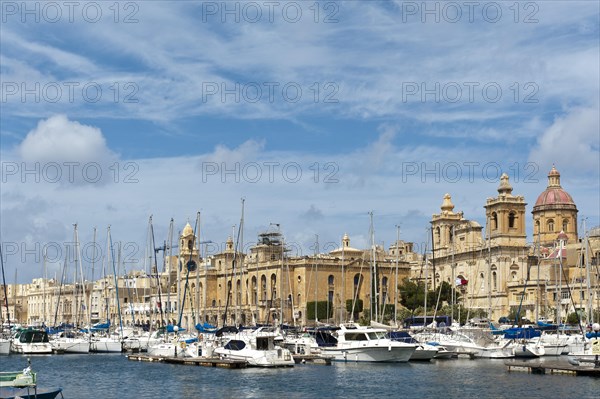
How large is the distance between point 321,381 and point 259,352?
6809 mm

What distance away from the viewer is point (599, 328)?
62.0m

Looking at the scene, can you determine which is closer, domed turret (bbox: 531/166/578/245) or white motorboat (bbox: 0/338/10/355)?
white motorboat (bbox: 0/338/10/355)

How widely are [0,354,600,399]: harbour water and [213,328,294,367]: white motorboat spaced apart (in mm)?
558

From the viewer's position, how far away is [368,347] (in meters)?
64.6

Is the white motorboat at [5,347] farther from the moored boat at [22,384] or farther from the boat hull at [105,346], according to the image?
the moored boat at [22,384]

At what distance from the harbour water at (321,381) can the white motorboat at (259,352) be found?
1.83ft

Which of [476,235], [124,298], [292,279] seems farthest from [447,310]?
[124,298]

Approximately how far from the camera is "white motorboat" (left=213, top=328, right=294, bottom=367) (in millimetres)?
60000

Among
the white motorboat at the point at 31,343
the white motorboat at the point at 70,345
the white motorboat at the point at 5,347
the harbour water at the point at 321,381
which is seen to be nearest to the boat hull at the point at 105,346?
the white motorboat at the point at 70,345

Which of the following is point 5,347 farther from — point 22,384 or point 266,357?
point 22,384

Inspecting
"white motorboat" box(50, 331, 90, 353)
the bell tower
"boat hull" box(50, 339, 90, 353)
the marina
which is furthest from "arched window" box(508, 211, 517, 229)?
the marina

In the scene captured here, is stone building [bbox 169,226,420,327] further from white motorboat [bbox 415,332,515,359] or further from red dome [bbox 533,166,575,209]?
white motorboat [bbox 415,332,515,359]

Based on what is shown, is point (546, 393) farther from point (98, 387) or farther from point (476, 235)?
point (476, 235)

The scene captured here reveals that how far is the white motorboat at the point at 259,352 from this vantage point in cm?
6000
